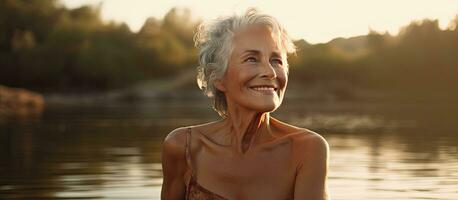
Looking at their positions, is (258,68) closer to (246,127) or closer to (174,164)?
(246,127)

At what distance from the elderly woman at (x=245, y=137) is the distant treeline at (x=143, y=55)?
240ft

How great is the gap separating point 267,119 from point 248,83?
18 centimetres

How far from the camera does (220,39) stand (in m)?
3.18

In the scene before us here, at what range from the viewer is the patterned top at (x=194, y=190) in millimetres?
3291

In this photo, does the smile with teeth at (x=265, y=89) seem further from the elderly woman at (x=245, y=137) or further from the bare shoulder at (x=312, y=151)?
the bare shoulder at (x=312, y=151)

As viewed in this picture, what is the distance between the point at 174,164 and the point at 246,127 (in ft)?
0.96

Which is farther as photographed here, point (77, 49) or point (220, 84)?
point (77, 49)

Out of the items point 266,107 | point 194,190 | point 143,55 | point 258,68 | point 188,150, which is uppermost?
point 258,68

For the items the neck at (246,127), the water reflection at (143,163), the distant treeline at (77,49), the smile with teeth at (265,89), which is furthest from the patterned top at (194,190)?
the distant treeline at (77,49)

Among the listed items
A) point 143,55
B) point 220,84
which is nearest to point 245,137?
point 220,84

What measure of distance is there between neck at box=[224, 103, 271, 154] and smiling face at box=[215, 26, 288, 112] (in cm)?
9

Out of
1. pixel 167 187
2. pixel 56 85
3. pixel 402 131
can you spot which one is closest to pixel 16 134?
pixel 402 131

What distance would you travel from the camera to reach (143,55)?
82250 millimetres

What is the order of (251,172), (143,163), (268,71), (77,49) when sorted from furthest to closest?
(77,49), (143,163), (251,172), (268,71)
